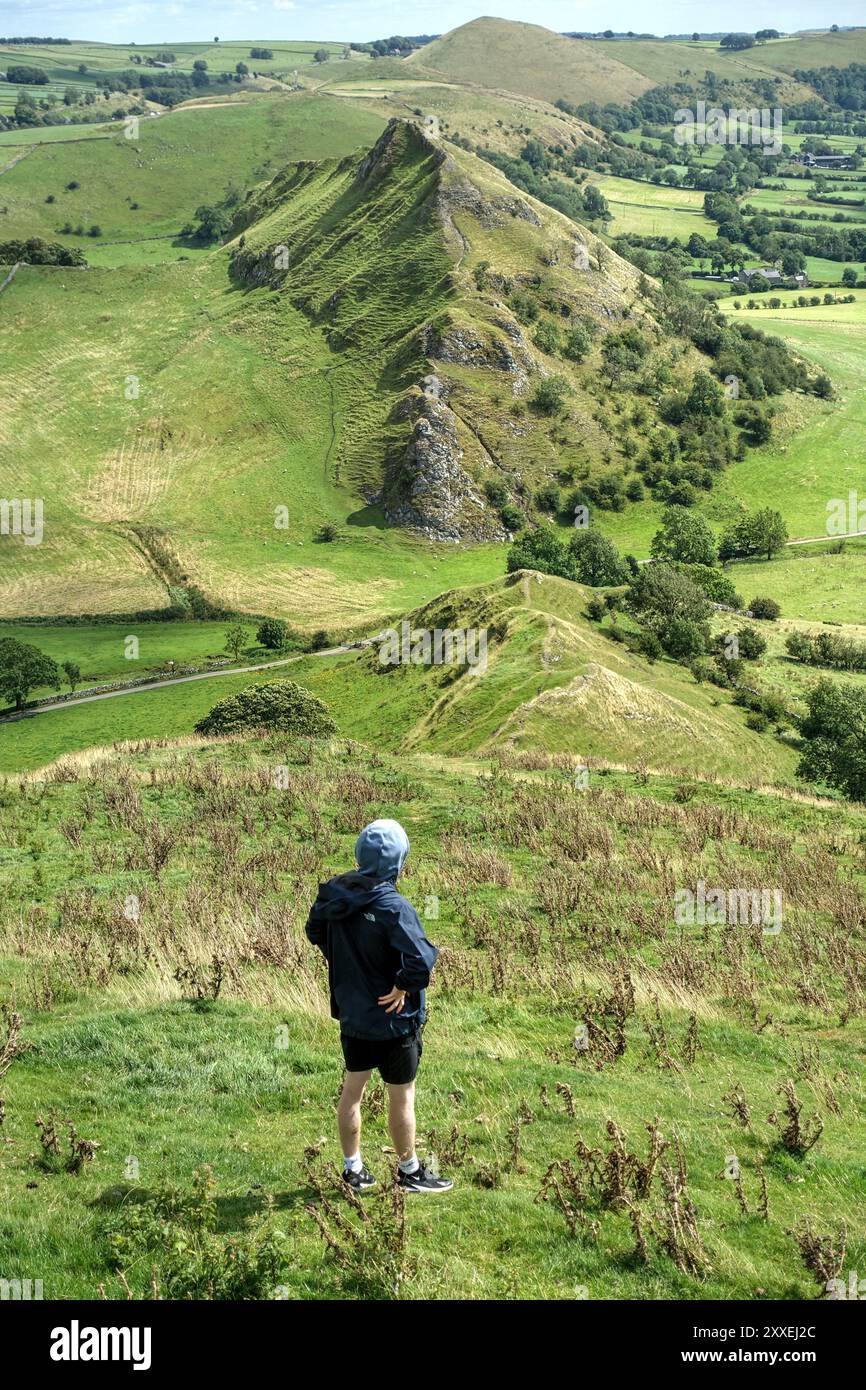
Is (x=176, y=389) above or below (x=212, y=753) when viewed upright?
above

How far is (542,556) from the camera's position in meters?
98.6

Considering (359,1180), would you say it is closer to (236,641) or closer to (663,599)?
(663,599)

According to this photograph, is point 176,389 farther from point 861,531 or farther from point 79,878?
point 79,878

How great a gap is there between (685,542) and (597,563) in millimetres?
12082

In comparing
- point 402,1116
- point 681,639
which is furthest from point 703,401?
point 402,1116

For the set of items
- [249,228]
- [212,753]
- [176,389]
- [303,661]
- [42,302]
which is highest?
[249,228]

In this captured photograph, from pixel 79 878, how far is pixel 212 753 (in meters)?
12.8

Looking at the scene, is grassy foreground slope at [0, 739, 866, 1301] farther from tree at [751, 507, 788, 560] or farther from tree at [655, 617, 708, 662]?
tree at [751, 507, 788, 560]

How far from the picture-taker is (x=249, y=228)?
7731 inches

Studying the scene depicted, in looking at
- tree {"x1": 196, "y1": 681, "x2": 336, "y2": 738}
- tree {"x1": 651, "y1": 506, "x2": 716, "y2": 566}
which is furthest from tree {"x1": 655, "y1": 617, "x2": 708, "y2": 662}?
tree {"x1": 651, "y1": 506, "x2": 716, "y2": 566}

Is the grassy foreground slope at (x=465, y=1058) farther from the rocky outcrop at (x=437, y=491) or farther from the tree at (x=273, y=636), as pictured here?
the rocky outcrop at (x=437, y=491)

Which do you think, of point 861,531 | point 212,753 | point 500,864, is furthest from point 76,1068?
point 861,531

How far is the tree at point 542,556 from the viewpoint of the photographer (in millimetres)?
95375

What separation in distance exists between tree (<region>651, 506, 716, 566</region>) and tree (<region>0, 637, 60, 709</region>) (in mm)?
58241
